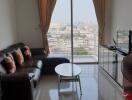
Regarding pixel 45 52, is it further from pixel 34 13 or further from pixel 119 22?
pixel 119 22

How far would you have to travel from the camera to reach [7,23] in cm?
536

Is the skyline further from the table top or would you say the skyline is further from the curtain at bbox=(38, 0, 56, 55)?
the table top

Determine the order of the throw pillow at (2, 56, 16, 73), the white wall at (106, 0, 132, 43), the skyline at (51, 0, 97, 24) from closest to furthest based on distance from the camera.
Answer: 1. the throw pillow at (2, 56, 16, 73)
2. the white wall at (106, 0, 132, 43)
3. the skyline at (51, 0, 97, 24)

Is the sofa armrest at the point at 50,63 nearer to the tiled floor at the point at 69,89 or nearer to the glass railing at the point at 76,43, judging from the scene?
the tiled floor at the point at 69,89

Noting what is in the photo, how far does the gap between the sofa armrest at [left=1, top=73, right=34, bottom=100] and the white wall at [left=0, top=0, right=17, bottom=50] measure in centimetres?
163

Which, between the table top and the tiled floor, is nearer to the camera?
A: the tiled floor

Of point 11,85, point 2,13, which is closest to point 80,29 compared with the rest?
point 2,13

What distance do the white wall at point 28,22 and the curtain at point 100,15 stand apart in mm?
1821

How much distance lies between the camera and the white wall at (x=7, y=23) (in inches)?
194

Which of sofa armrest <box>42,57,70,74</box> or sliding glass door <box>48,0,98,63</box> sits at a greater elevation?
sliding glass door <box>48,0,98,63</box>

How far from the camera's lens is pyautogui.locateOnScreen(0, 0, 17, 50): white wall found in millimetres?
4918

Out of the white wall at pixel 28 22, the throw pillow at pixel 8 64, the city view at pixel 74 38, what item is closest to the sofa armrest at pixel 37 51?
the white wall at pixel 28 22

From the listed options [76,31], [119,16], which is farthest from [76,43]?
[119,16]

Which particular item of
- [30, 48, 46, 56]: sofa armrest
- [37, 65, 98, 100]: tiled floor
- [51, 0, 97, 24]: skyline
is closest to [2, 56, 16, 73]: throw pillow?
[37, 65, 98, 100]: tiled floor
